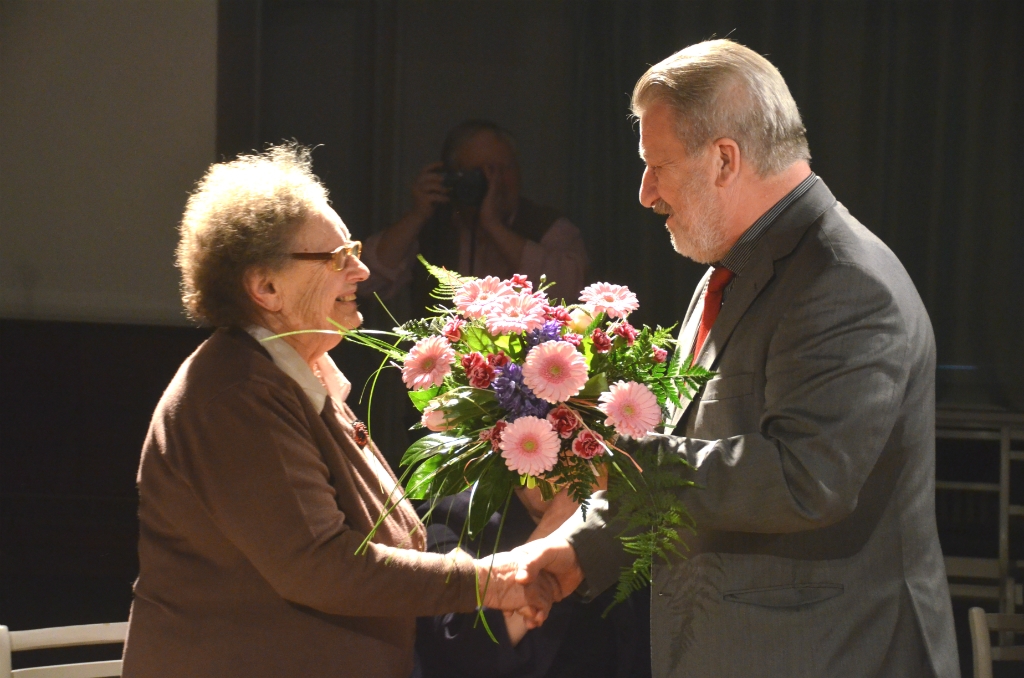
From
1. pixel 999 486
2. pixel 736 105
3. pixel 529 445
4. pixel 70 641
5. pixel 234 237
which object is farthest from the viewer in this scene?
pixel 999 486

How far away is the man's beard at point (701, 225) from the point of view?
1.56 m

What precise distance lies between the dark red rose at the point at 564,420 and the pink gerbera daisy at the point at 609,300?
22 cm

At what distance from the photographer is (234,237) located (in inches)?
64.2

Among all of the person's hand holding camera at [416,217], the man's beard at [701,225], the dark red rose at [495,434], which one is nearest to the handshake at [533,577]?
the dark red rose at [495,434]

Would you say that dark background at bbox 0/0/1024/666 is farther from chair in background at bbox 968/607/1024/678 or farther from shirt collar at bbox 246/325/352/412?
shirt collar at bbox 246/325/352/412

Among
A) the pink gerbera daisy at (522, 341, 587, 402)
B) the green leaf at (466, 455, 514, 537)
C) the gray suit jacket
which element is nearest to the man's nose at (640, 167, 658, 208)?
the gray suit jacket

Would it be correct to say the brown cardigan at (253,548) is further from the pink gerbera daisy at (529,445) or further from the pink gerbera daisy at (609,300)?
the pink gerbera daisy at (609,300)

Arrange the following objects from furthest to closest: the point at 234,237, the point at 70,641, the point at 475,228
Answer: the point at 475,228 → the point at 70,641 → the point at 234,237

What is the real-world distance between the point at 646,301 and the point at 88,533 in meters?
2.80

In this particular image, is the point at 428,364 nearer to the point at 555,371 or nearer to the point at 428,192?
the point at 555,371

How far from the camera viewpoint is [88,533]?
15.0 feet

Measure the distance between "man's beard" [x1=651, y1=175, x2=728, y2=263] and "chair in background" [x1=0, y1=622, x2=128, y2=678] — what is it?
1.23m

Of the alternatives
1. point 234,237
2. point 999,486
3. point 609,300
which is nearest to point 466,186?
point 999,486

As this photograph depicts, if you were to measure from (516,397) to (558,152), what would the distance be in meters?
3.31
